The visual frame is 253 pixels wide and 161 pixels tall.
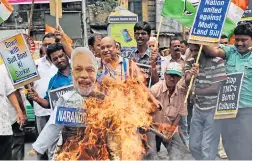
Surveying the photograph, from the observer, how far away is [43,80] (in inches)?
287

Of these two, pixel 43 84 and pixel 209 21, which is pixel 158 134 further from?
pixel 43 84

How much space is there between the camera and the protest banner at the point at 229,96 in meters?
6.48

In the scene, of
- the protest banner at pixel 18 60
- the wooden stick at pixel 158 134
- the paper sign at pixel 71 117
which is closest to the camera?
the paper sign at pixel 71 117

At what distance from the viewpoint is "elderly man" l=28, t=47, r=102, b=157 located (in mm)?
5332

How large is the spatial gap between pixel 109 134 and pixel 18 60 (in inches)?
71.1

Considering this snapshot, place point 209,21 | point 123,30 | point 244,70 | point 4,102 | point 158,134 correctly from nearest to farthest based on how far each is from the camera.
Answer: point 158,134 < point 244,70 < point 209,21 < point 4,102 < point 123,30

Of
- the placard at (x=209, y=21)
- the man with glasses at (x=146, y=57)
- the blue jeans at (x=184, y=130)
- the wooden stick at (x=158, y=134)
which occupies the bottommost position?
the blue jeans at (x=184, y=130)

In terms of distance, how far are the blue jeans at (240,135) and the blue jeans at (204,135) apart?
0.15 meters

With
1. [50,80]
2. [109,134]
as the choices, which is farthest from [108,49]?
[109,134]

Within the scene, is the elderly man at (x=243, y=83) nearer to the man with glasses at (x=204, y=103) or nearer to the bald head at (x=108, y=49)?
the man with glasses at (x=204, y=103)

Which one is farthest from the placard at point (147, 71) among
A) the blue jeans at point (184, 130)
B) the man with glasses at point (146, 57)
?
the blue jeans at point (184, 130)

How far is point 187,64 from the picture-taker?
6.88m

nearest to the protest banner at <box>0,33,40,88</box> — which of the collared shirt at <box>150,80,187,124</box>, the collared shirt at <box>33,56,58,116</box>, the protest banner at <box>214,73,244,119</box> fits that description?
the collared shirt at <box>33,56,58,116</box>

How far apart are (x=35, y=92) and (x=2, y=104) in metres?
0.40
